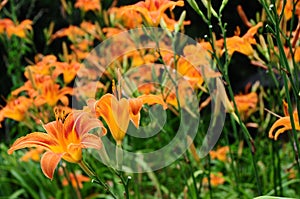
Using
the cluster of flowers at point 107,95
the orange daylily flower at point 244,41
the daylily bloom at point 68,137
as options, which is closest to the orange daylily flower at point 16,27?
the cluster of flowers at point 107,95

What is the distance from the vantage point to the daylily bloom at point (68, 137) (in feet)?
3.44

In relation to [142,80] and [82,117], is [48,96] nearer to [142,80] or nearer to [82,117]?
[142,80]

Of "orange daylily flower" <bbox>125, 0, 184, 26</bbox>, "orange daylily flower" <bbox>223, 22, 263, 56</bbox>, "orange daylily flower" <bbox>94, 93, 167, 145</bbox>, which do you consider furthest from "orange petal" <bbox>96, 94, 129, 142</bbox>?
"orange daylily flower" <bbox>223, 22, 263, 56</bbox>

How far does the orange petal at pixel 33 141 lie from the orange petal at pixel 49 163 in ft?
0.16

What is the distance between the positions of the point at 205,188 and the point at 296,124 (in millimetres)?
1576

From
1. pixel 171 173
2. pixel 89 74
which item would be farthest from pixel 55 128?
pixel 171 173

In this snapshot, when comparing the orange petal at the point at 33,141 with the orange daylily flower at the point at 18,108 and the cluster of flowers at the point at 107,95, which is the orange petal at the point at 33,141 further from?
the orange daylily flower at the point at 18,108

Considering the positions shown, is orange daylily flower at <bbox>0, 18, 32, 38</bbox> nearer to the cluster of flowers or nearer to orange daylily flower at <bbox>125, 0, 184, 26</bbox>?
the cluster of flowers

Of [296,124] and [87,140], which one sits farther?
[296,124]

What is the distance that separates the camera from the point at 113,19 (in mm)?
2498

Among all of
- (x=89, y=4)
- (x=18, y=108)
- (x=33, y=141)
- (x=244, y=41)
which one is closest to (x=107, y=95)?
(x=33, y=141)

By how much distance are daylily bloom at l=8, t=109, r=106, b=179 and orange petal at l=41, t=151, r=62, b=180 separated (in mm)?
22

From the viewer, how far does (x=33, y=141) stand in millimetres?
1043

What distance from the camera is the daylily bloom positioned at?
1049mm
